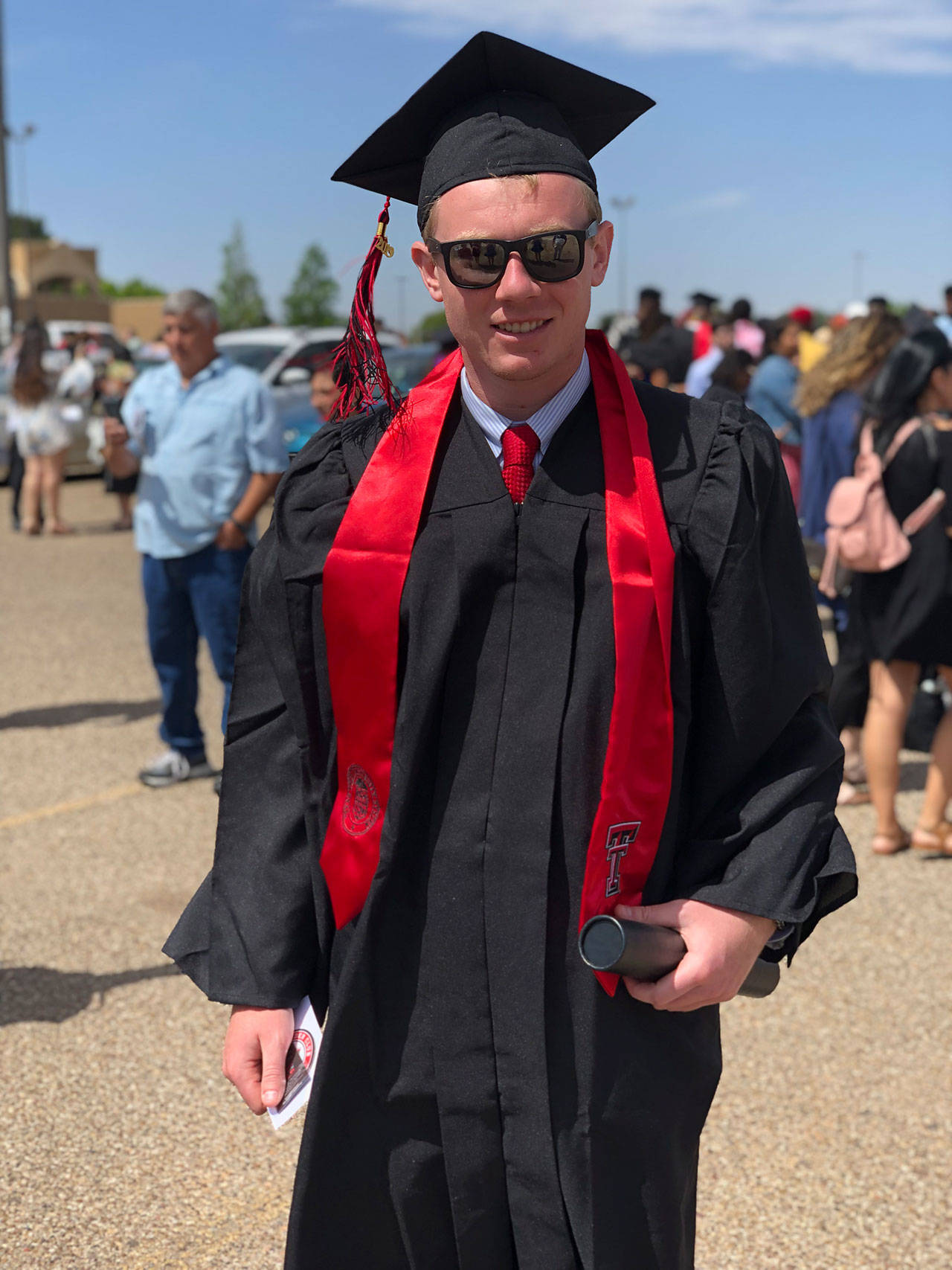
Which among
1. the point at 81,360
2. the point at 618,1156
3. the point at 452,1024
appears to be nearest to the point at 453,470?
the point at 452,1024

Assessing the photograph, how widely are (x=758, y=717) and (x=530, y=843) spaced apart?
1.06 ft

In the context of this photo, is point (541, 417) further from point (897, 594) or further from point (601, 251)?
point (897, 594)

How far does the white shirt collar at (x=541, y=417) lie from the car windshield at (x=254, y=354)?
14127mm

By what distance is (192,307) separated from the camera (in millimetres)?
6020

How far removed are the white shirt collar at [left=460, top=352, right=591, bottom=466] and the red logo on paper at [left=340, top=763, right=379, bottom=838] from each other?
0.44 m

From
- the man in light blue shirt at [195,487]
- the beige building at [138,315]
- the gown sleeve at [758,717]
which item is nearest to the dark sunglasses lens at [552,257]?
the gown sleeve at [758,717]

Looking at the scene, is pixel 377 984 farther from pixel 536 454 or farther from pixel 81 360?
pixel 81 360

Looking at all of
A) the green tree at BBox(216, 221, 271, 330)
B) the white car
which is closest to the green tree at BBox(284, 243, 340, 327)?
the green tree at BBox(216, 221, 271, 330)

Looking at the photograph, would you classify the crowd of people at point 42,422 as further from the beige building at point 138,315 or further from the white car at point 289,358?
the beige building at point 138,315

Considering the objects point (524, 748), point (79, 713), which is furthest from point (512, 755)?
point (79, 713)

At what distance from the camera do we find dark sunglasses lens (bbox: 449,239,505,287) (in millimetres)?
1701

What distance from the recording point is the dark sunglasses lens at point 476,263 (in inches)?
67.0

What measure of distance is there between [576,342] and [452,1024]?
2.85 ft

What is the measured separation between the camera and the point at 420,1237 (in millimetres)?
1819
